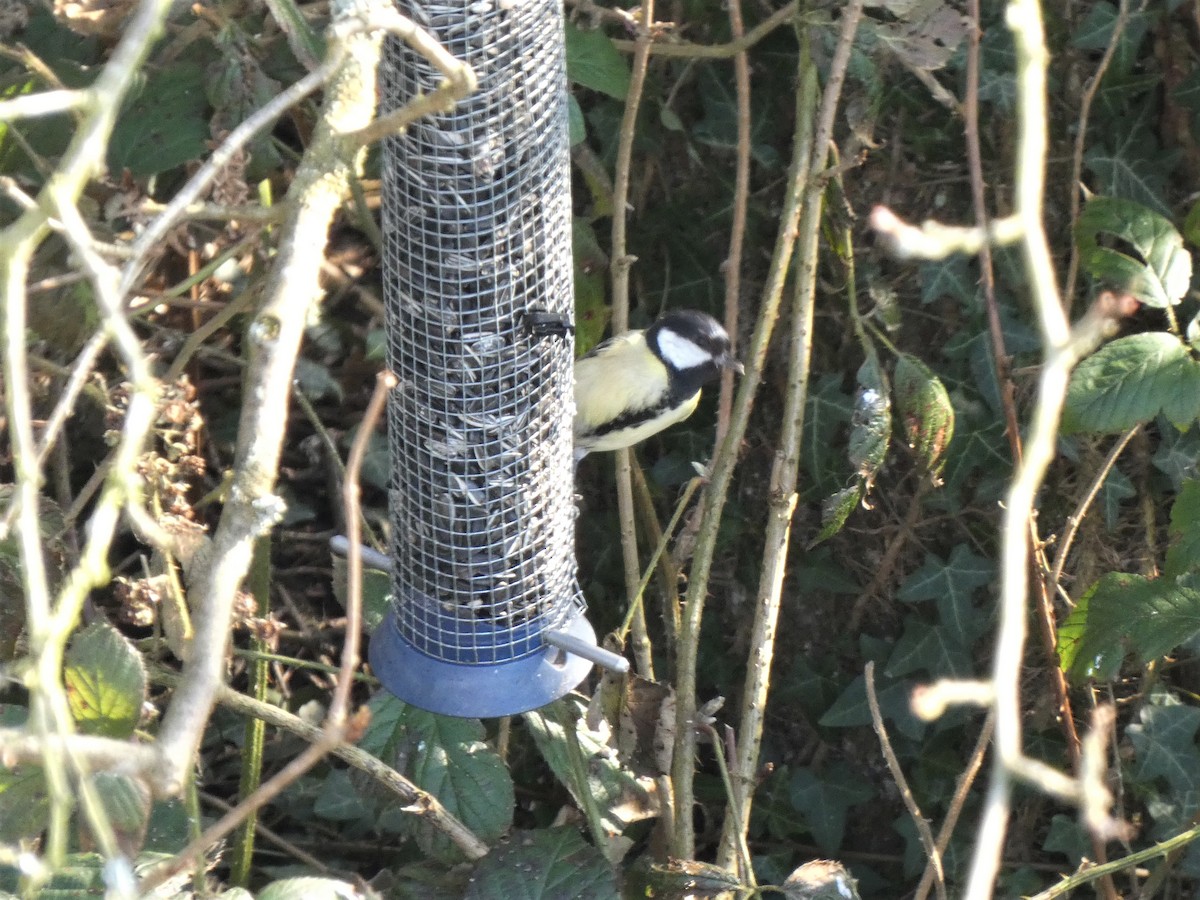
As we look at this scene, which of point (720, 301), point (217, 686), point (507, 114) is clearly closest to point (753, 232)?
point (720, 301)

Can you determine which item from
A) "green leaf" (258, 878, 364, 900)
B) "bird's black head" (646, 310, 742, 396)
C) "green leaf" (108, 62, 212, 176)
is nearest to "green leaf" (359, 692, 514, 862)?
"green leaf" (258, 878, 364, 900)

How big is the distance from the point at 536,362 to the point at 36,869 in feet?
4.26

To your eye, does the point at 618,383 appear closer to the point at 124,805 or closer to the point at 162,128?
the point at 162,128

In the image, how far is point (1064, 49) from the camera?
2762mm

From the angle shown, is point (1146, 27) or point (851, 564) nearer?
point (1146, 27)

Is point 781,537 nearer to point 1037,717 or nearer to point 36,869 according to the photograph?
point 1037,717

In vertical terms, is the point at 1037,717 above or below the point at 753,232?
below

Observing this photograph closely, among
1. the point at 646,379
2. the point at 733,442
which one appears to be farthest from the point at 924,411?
the point at 646,379

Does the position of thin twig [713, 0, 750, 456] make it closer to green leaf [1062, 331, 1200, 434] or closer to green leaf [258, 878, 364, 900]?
green leaf [1062, 331, 1200, 434]

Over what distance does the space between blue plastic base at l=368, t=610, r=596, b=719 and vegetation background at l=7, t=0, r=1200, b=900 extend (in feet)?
0.39

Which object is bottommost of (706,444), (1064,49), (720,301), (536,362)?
(706,444)

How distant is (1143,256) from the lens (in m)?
2.26

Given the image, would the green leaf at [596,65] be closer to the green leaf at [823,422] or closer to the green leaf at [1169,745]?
the green leaf at [823,422]

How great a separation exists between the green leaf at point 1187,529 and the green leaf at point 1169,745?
725 millimetres
